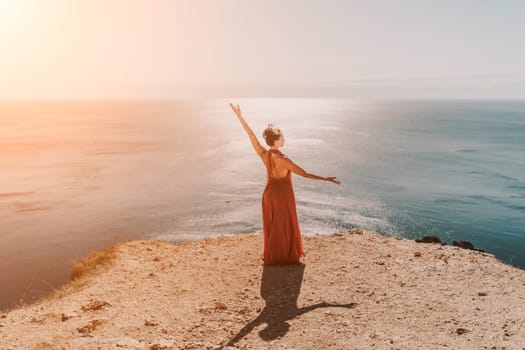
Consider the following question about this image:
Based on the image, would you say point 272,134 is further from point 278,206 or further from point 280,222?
point 280,222

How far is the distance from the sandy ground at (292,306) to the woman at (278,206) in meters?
0.42

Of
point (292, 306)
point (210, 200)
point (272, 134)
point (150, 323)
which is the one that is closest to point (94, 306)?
point (150, 323)

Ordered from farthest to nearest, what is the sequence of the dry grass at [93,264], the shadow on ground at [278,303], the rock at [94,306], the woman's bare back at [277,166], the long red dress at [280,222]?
the dry grass at [93,264], the long red dress at [280,222], the woman's bare back at [277,166], the rock at [94,306], the shadow on ground at [278,303]

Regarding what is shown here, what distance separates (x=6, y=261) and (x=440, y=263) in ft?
63.5

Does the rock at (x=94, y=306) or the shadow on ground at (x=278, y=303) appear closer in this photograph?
the shadow on ground at (x=278, y=303)

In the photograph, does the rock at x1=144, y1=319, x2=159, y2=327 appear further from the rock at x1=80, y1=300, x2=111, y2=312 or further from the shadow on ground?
the rock at x1=80, y1=300, x2=111, y2=312

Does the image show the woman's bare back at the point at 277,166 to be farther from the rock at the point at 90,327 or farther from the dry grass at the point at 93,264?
the dry grass at the point at 93,264

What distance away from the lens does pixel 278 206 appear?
10812 mm

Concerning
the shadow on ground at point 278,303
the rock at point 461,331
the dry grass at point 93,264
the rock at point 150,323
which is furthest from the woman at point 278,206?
the dry grass at point 93,264

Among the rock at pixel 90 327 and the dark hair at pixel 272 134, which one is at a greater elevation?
the dark hair at pixel 272 134

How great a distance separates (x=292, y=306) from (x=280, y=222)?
8.40ft

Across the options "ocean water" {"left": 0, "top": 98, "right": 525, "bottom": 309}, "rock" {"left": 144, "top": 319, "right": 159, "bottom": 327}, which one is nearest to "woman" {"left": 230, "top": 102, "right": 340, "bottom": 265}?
"rock" {"left": 144, "top": 319, "right": 159, "bottom": 327}

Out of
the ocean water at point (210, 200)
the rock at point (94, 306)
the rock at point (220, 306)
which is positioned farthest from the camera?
the ocean water at point (210, 200)

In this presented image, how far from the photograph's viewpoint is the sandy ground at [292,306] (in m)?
7.50
